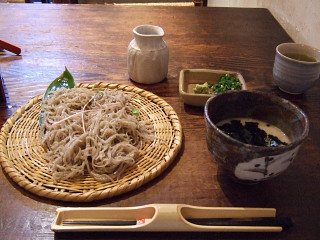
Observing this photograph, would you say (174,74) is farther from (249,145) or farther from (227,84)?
(249,145)

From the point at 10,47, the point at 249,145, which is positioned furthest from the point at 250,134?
the point at 10,47

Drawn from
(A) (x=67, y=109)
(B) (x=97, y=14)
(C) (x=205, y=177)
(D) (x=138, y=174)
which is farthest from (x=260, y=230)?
(B) (x=97, y=14)

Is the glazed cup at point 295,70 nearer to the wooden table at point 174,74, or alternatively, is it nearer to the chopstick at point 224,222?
the wooden table at point 174,74

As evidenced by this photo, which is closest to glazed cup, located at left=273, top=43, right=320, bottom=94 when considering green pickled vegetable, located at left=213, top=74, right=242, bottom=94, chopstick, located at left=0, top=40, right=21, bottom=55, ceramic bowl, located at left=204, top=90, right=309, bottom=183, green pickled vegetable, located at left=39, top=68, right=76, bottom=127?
green pickled vegetable, located at left=213, top=74, right=242, bottom=94

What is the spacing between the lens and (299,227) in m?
0.76

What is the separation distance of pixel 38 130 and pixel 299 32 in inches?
57.4

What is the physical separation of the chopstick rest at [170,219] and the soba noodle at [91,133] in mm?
136

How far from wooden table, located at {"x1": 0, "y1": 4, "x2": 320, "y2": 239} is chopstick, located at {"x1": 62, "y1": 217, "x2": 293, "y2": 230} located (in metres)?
0.03

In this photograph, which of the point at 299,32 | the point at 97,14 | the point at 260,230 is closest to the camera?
the point at 260,230

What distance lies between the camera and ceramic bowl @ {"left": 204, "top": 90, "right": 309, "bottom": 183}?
2.30ft

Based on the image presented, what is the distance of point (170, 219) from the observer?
2.32 ft

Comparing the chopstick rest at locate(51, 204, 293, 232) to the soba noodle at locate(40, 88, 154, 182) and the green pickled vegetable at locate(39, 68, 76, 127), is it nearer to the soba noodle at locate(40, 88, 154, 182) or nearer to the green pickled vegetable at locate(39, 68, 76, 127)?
the soba noodle at locate(40, 88, 154, 182)

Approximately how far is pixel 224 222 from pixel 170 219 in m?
0.13

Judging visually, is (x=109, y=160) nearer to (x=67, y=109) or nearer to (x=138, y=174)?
(x=138, y=174)
